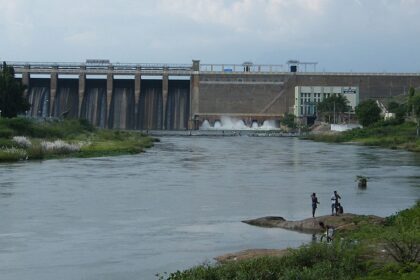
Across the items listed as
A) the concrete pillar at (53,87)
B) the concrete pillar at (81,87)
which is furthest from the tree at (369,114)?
the concrete pillar at (53,87)

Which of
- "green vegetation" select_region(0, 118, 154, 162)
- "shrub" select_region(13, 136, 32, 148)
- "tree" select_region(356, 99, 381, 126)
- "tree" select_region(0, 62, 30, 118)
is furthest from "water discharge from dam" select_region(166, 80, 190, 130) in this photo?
"shrub" select_region(13, 136, 32, 148)

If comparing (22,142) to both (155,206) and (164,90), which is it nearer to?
(155,206)

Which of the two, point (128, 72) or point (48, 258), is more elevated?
point (128, 72)

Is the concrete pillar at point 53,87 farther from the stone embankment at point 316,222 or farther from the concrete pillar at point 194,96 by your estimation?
the stone embankment at point 316,222

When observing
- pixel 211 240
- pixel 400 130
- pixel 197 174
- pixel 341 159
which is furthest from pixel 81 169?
pixel 400 130

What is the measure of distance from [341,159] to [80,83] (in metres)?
64.2

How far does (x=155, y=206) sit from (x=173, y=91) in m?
88.0

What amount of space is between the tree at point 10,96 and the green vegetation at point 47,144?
388 centimetres

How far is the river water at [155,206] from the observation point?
18484mm

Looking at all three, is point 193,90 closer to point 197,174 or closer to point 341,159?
point 341,159

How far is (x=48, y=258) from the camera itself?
18438 millimetres

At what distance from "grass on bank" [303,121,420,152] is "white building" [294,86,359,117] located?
2279cm

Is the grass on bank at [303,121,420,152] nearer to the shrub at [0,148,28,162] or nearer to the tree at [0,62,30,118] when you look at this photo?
the shrub at [0,148,28,162]

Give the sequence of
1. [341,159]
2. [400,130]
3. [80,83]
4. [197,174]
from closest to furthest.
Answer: [197,174] < [341,159] < [400,130] < [80,83]
